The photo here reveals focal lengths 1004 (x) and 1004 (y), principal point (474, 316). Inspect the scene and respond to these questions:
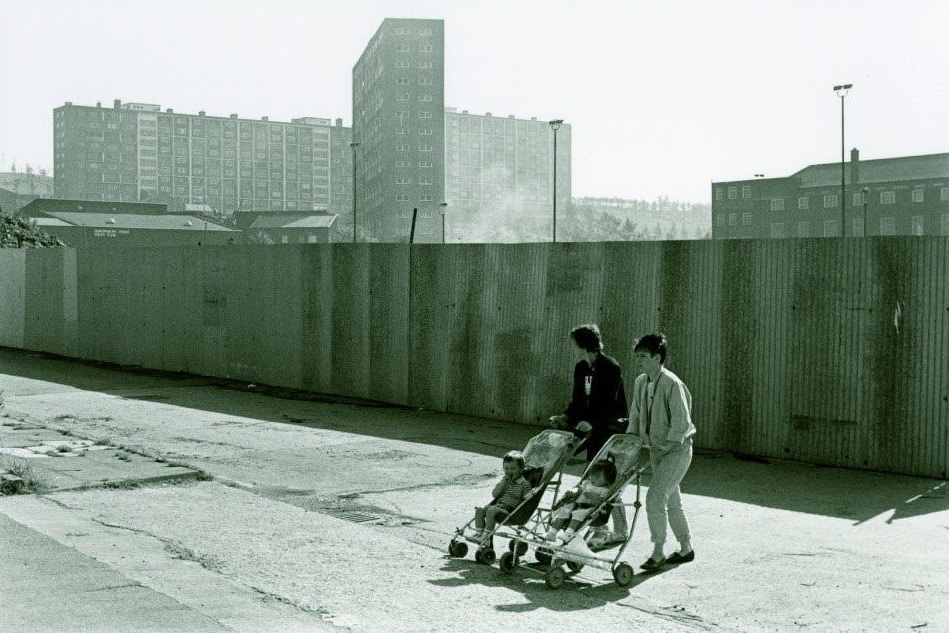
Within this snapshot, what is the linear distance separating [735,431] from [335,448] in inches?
193

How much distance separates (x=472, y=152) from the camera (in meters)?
148

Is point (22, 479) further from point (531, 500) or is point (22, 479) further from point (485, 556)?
point (531, 500)

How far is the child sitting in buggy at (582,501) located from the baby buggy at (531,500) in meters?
0.15

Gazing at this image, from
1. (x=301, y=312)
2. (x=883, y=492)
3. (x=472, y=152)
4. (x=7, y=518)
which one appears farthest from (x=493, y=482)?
(x=472, y=152)

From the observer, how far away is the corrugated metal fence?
10.9 metres

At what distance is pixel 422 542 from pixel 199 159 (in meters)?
178

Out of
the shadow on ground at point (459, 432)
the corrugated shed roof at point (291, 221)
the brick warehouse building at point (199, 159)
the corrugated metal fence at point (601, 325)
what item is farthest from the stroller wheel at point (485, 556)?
the brick warehouse building at point (199, 159)

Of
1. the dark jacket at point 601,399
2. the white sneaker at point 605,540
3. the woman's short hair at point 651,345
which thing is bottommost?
the white sneaker at point 605,540

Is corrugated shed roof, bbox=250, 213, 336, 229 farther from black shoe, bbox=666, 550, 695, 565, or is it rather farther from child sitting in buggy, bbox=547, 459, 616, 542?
black shoe, bbox=666, 550, 695, 565

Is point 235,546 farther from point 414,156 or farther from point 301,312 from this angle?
point 414,156

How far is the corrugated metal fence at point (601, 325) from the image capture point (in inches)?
429

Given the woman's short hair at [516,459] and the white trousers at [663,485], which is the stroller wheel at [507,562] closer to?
the woman's short hair at [516,459]

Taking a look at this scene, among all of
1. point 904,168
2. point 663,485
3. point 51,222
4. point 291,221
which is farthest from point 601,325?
point 291,221

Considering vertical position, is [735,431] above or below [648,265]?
below
